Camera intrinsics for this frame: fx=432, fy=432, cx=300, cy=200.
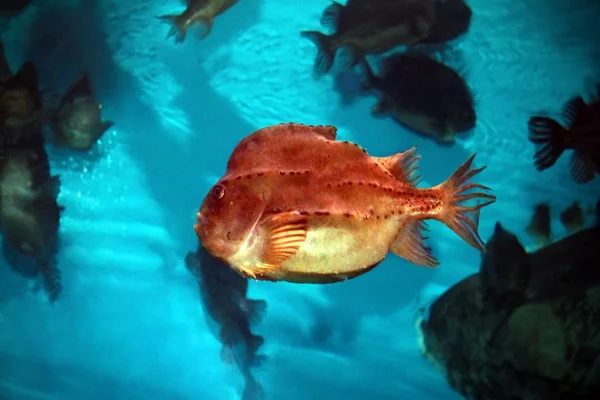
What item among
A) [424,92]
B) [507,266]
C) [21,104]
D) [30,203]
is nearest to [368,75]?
[424,92]

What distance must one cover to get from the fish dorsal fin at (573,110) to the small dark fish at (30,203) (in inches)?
293

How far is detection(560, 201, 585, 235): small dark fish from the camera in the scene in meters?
6.26

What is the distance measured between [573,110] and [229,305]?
5769 mm

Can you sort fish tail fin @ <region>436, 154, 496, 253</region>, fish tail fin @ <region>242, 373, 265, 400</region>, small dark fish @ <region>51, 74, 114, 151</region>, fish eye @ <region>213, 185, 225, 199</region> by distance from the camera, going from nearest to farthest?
fish eye @ <region>213, 185, 225, 199</region> → fish tail fin @ <region>436, 154, 496, 253</region> → small dark fish @ <region>51, 74, 114, 151</region> → fish tail fin @ <region>242, 373, 265, 400</region>

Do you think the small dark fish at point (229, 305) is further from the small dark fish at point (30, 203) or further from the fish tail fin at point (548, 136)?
the fish tail fin at point (548, 136)

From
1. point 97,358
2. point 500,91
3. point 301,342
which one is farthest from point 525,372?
point 97,358

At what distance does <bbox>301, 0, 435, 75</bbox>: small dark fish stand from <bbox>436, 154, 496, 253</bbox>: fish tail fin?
10.0 feet

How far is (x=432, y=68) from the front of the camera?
478 cm

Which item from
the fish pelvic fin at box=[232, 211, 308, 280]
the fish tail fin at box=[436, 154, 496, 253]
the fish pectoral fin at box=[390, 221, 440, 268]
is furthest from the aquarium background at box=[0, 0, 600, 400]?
the fish pelvic fin at box=[232, 211, 308, 280]

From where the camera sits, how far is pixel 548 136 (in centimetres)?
459

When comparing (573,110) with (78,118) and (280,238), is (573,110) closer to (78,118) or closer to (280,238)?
(280,238)

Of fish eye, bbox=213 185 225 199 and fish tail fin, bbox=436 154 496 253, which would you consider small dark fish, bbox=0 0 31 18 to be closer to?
fish eye, bbox=213 185 225 199

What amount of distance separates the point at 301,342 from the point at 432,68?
→ 6.92 meters

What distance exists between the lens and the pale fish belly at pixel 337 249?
171 centimetres
